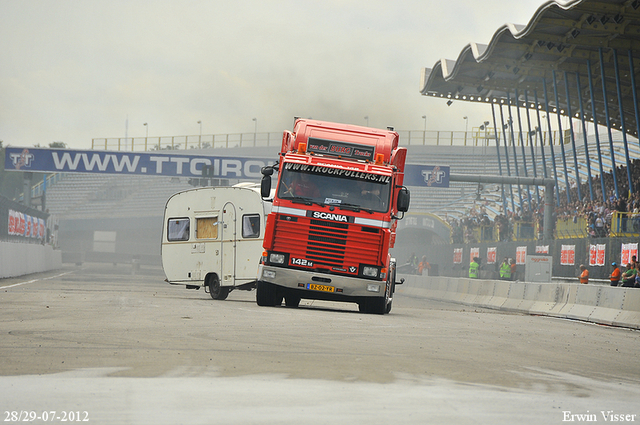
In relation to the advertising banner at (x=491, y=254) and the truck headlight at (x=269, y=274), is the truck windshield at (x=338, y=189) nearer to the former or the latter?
the truck headlight at (x=269, y=274)

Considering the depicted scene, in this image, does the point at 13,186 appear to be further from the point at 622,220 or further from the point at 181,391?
the point at 181,391

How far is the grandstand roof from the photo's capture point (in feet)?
119

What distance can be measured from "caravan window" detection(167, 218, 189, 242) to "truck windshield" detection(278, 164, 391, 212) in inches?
221

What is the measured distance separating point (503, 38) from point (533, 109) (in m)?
12.1

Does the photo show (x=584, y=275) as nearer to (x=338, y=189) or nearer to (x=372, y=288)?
(x=372, y=288)

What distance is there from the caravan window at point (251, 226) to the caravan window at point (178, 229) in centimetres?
202

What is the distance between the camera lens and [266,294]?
17562mm

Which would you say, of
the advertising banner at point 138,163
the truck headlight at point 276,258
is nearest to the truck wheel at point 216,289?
the truck headlight at point 276,258

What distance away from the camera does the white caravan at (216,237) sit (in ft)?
65.8

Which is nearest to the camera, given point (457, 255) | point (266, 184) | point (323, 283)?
point (266, 184)

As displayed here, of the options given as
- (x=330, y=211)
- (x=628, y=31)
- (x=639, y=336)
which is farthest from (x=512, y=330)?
(x=628, y=31)

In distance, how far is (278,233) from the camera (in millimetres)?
16641

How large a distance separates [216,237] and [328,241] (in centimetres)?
501

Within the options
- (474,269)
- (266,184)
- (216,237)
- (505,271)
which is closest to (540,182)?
(474,269)
